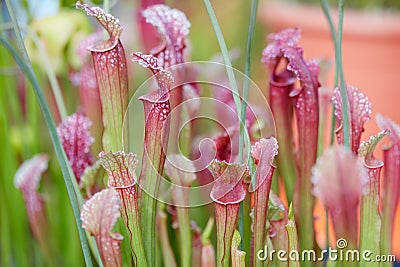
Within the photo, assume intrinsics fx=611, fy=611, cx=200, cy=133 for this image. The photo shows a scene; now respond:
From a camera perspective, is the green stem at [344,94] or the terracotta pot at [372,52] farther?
the terracotta pot at [372,52]

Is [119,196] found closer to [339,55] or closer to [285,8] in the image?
[339,55]

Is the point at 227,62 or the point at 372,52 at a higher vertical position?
the point at 227,62

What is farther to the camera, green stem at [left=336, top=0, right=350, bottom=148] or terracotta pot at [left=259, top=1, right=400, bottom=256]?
terracotta pot at [left=259, top=1, right=400, bottom=256]

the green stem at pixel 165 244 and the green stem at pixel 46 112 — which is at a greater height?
the green stem at pixel 46 112

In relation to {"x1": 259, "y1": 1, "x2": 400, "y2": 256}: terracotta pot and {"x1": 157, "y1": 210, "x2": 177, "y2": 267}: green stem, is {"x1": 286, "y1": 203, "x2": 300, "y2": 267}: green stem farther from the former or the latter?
{"x1": 259, "y1": 1, "x2": 400, "y2": 256}: terracotta pot

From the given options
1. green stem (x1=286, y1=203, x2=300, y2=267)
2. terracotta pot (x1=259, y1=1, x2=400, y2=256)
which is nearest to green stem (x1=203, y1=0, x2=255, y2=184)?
green stem (x1=286, y1=203, x2=300, y2=267)

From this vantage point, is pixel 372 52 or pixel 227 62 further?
pixel 372 52

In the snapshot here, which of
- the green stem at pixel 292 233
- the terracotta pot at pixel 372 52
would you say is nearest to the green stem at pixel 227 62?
the green stem at pixel 292 233

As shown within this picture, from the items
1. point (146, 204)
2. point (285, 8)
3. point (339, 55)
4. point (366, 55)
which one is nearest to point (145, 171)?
point (146, 204)

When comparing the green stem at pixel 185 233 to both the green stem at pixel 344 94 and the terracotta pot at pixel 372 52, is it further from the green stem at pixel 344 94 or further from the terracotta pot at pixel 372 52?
the terracotta pot at pixel 372 52

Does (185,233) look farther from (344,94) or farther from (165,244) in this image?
(344,94)

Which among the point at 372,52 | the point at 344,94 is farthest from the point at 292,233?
the point at 372,52
